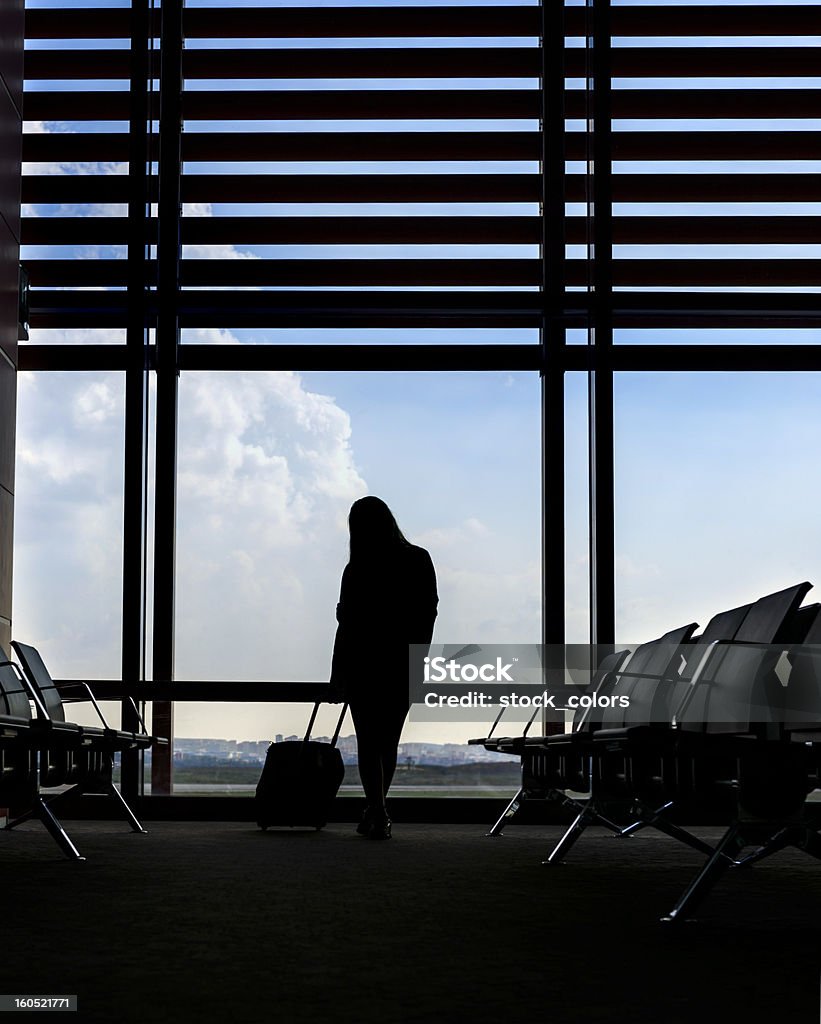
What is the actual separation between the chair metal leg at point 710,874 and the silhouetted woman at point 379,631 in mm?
2588

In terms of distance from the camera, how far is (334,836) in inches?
235

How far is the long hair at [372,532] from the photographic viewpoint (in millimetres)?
5855

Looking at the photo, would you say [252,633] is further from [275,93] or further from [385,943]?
[385,943]

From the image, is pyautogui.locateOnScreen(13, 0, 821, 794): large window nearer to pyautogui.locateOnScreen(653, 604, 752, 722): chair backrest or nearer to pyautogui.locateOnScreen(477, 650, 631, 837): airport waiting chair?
pyautogui.locateOnScreen(477, 650, 631, 837): airport waiting chair

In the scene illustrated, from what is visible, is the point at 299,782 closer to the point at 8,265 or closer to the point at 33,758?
the point at 33,758

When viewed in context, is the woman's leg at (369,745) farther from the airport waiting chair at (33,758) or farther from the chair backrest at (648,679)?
the airport waiting chair at (33,758)

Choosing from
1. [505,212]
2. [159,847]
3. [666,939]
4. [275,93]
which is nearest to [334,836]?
[159,847]

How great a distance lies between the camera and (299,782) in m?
6.22

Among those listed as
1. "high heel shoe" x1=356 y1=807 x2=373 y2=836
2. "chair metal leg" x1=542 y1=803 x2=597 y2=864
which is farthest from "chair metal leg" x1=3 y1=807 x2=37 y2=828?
"chair metal leg" x1=542 y1=803 x2=597 y2=864

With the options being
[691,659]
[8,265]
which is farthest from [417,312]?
[691,659]

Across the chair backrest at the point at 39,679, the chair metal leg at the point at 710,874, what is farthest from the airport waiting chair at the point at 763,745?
the chair backrest at the point at 39,679

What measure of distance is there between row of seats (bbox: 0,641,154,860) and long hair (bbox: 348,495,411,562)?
128 centimetres

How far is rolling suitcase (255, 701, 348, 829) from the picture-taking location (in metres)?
6.20

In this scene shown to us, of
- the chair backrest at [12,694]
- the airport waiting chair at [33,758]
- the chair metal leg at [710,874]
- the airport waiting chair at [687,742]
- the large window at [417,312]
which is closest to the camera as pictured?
the chair metal leg at [710,874]
